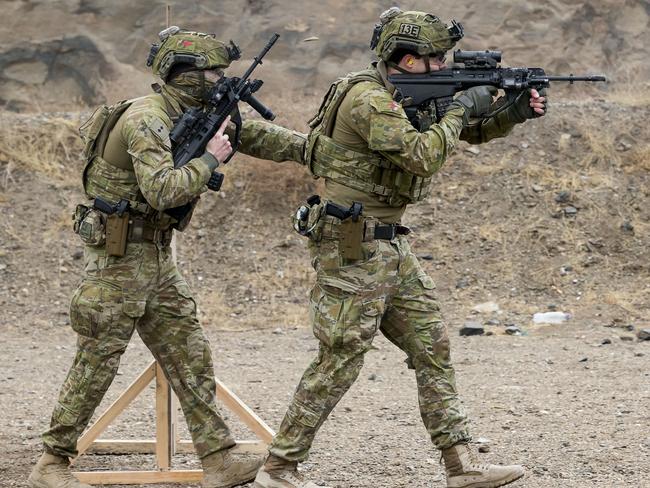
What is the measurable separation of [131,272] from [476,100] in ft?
5.70

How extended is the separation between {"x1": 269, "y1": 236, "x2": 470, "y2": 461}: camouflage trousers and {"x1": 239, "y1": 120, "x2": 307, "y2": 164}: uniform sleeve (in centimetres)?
61

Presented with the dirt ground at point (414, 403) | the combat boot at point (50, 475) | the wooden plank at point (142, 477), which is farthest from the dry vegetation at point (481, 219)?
the combat boot at point (50, 475)

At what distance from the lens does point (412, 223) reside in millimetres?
11695

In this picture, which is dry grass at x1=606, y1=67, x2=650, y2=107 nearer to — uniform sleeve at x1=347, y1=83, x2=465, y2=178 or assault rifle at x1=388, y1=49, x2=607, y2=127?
assault rifle at x1=388, y1=49, x2=607, y2=127

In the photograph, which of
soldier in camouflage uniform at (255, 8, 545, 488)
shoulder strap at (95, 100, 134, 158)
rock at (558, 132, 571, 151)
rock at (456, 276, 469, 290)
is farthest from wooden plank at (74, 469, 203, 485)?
rock at (558, 132, 571, 151)

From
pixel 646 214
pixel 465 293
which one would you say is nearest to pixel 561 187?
pixel 646 214

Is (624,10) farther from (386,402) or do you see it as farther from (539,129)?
(386,402)

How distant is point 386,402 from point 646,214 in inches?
189

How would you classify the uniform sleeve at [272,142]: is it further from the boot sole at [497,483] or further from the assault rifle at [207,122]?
the boot sole at [497,483]

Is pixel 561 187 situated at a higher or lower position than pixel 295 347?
higher

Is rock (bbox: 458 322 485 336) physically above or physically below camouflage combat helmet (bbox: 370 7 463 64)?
below

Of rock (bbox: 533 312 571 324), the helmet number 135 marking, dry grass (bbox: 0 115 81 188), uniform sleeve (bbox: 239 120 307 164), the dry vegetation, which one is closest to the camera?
the helmet number 135 marking

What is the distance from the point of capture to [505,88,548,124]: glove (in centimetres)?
584

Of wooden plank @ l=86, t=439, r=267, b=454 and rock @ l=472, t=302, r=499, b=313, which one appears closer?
wooden plank @ l=86, t=439, r=267, b=454
